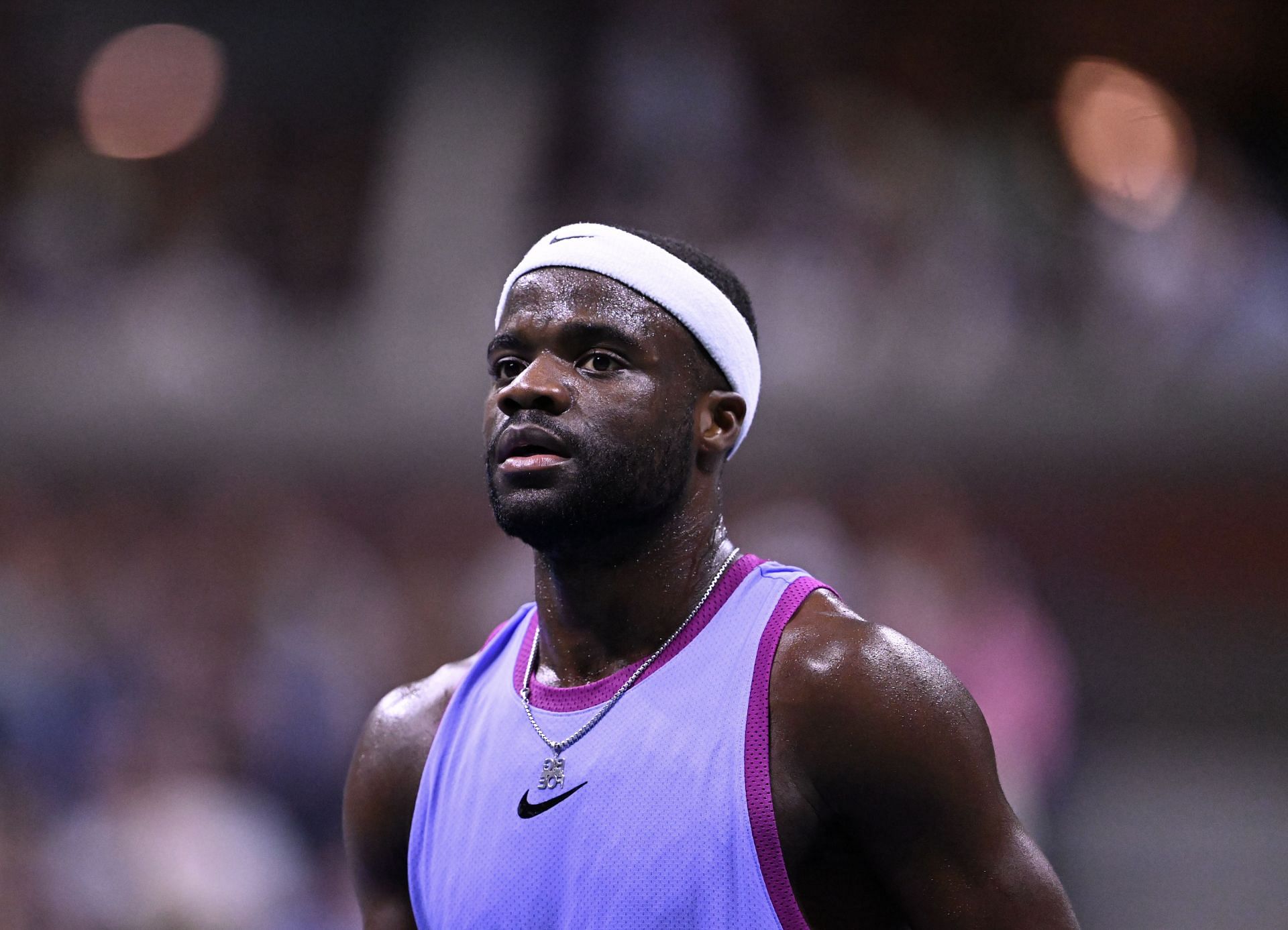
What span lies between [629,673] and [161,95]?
341 inches

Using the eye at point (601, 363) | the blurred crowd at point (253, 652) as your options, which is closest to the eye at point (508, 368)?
the eye at point (601, 363)

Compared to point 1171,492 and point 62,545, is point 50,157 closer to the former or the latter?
point 62,545

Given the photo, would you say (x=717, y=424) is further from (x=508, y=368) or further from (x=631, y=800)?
(x=631, y=800)

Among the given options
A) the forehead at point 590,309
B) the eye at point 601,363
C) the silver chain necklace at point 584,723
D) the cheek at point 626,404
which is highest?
the forehead at point 590,309

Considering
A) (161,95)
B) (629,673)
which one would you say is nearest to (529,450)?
(629,673)

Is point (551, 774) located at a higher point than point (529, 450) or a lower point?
lower

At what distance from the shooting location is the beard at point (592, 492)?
2303 mm

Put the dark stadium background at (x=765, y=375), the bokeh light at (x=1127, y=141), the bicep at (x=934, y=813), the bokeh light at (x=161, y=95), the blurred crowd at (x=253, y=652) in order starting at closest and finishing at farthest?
A: the bicep at (x=934, y=813), the blurred crowd at (x=253, y=652), the dark stadium background at (x=765, y=375), the bokeh light at (x=1127, y=141), the bokeh light at (x=161, y=95)

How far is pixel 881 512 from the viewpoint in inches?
320

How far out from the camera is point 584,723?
7.70 ft

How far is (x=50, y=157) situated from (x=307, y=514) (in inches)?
129

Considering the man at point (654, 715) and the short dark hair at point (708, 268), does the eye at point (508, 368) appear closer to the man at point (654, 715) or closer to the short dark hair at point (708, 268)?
the man at point (654, 715)

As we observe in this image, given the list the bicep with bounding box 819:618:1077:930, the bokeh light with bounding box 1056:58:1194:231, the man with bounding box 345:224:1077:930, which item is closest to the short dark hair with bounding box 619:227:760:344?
the man with bounding box 345:224:1077:930

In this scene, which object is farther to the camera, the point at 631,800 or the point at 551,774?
the point at 551,774
